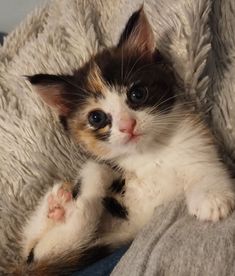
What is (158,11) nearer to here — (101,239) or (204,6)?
(204,6)

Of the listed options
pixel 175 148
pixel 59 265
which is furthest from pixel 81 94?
pixel 59 265

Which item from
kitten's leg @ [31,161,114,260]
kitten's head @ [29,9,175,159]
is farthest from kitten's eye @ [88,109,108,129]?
kitten's leg @ [31,161,114,260]

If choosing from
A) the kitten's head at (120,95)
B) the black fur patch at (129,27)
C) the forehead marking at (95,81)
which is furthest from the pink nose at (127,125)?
the black fur patch at (129,27)

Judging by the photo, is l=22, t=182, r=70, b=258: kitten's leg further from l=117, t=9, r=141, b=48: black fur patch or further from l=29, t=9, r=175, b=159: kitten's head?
l=117, t=9, r=141, b=48: black fur patch

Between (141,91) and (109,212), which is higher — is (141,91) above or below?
above

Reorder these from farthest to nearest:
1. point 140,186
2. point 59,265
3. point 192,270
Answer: point 140,186 → point 59,265 → point 192,270

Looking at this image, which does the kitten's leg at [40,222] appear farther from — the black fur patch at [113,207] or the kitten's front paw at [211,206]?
the kitten's front paw at [211,206]
